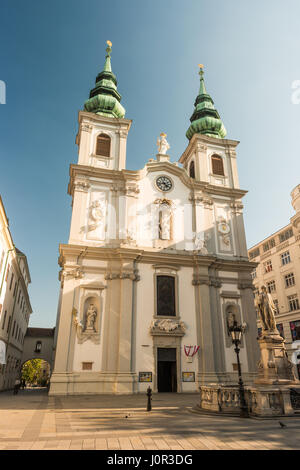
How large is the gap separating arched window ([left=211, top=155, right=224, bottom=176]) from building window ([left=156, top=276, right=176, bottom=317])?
1386 centimetres

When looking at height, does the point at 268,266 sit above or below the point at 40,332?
above

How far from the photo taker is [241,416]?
436 inches

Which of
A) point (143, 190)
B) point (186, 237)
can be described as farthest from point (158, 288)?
point (143, 190)

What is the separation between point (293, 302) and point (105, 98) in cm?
3150

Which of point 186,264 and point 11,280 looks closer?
point 186,264

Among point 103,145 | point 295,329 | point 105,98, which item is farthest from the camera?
point 295,329

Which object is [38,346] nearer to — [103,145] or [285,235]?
[103,145]

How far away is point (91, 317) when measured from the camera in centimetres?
2312

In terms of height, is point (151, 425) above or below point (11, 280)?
below

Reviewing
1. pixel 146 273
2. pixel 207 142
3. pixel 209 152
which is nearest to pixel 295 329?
pixel 146 273

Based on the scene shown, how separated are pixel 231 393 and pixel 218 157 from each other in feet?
89.5

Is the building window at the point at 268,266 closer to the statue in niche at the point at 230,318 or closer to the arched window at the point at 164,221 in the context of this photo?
the statue in niche at the point at 230,318
